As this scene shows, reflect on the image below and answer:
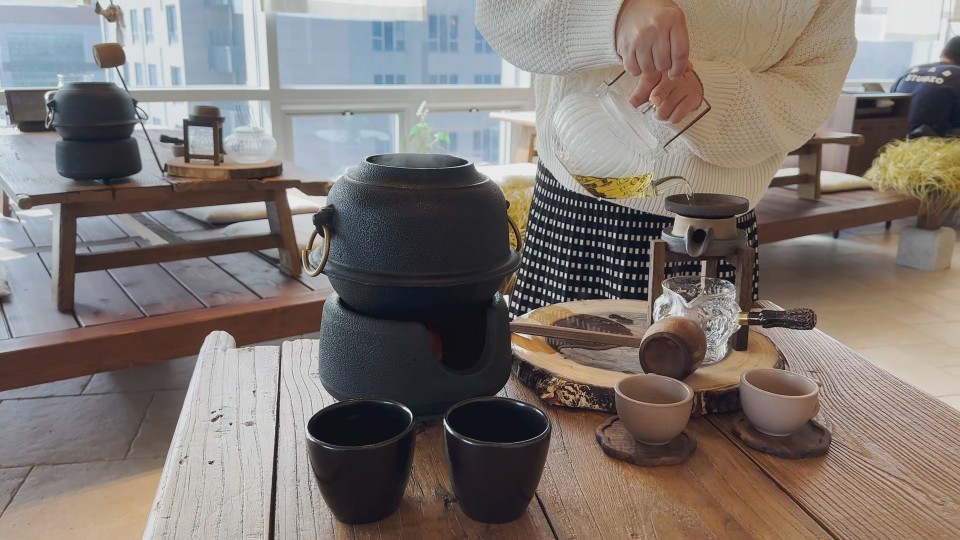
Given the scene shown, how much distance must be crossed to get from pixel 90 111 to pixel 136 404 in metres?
0.92

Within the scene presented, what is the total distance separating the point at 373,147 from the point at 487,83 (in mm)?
912

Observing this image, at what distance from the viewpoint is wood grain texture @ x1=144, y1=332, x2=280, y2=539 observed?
0.66 metres

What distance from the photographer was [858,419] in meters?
0.85

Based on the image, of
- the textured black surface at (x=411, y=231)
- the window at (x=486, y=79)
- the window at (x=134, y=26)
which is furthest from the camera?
the window at (x=486, y=79)

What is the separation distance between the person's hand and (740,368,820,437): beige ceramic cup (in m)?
0.31

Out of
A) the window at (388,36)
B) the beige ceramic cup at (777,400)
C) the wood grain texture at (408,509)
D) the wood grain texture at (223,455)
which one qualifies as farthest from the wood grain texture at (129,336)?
the window at (388,36)

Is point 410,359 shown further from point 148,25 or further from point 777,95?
point 148,25

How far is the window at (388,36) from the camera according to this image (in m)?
4.91

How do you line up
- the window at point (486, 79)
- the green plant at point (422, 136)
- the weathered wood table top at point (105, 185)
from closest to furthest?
the weathered wood table top at point (105, 185) < the green plant at point (422, 136) < the window at point (486, 79)

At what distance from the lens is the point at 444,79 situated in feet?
16.7

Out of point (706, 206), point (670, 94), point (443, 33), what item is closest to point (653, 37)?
point (670, 94)

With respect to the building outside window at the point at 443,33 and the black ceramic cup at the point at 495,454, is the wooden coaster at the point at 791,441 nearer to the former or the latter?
the black ceramic cup at the point at 495,454

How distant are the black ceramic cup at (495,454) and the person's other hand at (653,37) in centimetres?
40

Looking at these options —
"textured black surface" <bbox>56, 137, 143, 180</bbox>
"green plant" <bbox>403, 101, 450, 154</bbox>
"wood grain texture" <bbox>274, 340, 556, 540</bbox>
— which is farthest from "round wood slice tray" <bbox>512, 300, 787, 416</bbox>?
"green plant" <bbox>403, 101, 450, 154</bbox>
